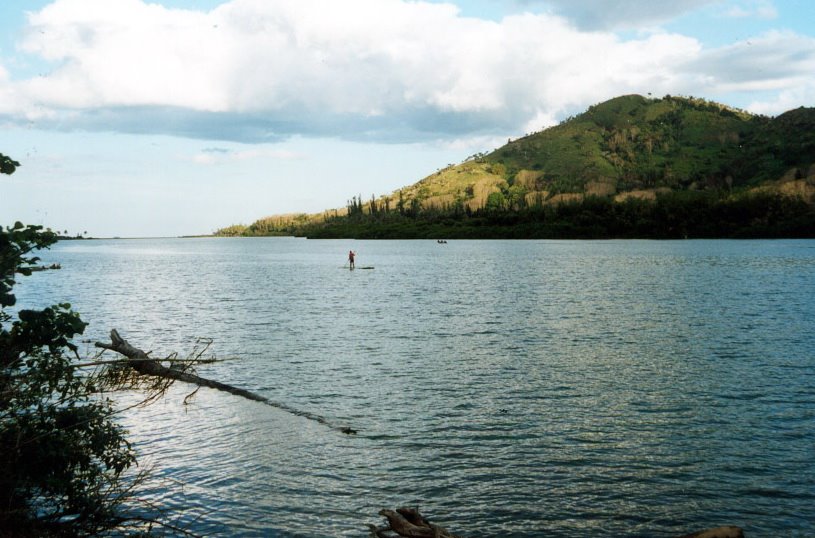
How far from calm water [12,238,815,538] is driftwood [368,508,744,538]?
245 centimetres

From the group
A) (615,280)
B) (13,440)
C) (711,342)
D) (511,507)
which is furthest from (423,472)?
(615,280)

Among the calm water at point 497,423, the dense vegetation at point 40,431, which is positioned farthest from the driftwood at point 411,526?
the dense vegetation at point 40,431

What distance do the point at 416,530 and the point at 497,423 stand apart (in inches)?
491

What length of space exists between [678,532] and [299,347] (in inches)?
1190

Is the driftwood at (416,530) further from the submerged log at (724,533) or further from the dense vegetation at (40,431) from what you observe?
the dense vegetation at (40,431)

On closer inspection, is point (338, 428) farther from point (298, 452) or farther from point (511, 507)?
point (511, 507)

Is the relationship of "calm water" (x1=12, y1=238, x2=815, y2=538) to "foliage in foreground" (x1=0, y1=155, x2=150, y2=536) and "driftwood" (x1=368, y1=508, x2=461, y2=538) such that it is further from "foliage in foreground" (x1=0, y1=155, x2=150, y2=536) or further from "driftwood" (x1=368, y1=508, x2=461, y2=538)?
"foliage in foreground" (x1=0, y1=155, x2=150, y2=536)

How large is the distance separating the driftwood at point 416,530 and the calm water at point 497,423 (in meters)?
2.45

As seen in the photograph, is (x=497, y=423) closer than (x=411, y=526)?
No

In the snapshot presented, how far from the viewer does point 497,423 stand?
80.1 feet

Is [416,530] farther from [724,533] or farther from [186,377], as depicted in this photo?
[186,377]

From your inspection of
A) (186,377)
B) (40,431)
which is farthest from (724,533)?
(186,377)

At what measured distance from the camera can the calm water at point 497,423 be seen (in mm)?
16844

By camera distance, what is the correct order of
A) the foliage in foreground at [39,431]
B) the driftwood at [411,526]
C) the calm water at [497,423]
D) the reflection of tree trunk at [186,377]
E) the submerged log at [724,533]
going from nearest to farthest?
the submerged log at [724,533]
the driftwood at [411,526]
the foliage in foreground at [39,431]
the calm water at [497,423]
the reflection of tree trunk at [186,377]
